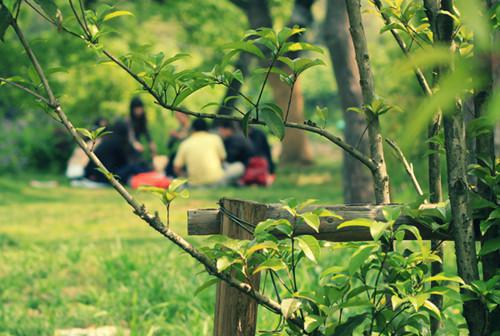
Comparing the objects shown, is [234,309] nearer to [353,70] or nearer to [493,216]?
[493,216]

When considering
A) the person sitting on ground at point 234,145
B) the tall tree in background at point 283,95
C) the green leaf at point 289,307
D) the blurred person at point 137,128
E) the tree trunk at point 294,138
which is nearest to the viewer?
the green leaf at point 289,307

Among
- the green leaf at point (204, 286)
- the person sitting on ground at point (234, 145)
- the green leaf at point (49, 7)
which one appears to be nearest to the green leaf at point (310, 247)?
the green leaf at point (204, 286)

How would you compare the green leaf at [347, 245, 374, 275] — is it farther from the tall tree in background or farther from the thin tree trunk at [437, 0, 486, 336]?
the tall tree in background

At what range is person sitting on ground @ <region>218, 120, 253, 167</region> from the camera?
15.7 m

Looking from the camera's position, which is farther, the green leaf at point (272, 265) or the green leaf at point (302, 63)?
the green leaf at point (302, 63)

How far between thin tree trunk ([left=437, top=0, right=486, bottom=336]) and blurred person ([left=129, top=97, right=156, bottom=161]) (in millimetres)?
13972

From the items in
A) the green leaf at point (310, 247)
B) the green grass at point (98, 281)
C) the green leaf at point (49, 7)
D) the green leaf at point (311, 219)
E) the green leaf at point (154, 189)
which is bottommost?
the green grass at point (98, 281)

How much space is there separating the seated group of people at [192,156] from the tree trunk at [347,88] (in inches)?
215

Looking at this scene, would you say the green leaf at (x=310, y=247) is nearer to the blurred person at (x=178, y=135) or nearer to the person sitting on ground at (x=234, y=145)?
the person sitting on ground at (x=234, y=145)

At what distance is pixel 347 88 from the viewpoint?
9195 mm

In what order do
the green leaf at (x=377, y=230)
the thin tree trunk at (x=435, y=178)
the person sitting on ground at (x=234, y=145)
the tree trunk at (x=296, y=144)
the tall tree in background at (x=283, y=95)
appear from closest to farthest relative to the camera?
the green leaf at (x=377, y=230) → the thin tree trunk at (x=435, y=178) → the tall tree in background at (x=283, y=95) → the person sitting on ground at (x=234, y=145) → the tree trunk at (x=296, y=144)

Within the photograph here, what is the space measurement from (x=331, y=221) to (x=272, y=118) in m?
0.32

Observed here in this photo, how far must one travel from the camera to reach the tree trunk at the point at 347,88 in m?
9.07

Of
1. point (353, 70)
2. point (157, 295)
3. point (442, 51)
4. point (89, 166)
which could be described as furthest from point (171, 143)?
point (442, 51)
